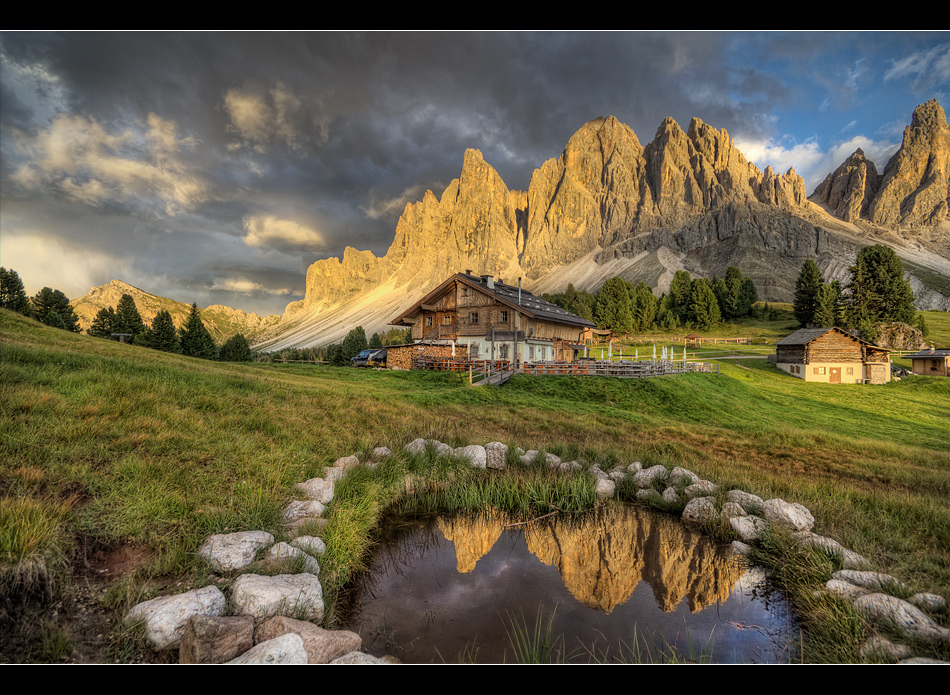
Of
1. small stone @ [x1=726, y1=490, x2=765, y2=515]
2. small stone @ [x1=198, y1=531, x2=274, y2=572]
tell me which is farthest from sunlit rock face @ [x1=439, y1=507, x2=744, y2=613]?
small stone @ [x1=198, y1=531, x2=274, y2=572]

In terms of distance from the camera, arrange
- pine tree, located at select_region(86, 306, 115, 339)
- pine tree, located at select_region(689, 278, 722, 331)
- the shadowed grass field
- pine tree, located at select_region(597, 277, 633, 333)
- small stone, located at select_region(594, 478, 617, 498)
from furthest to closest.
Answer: pine tree, located at select_region(689, 278, 722, 331) < pine tree, located at select_region(597, 277, 633, 333) < pine tree, located at select_region(86, 306, 115, 339) < small stone, located at select_region(594, 478, 617, 498) < the shadowed grass field

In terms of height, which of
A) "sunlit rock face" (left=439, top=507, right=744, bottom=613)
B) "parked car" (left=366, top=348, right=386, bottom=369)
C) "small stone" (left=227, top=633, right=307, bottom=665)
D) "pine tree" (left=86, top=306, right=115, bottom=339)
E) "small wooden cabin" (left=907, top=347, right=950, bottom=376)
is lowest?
"sunlit rock face" (left=439, top=507, right=744, bottom=613)

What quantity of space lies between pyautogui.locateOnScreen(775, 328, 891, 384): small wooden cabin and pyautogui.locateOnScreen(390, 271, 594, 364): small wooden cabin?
2440 centimetres

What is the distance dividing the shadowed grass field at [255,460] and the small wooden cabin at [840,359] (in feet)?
88.6

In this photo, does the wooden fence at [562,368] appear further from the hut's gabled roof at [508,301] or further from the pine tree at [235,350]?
the pine tree at [235,350]

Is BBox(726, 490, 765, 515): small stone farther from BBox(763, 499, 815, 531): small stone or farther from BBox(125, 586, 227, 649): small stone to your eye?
BBox(125, 586, 227, 649): small stone

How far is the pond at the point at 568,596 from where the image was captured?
Answer: 4613 mm

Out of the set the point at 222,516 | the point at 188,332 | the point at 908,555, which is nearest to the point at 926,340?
the point at 908,555

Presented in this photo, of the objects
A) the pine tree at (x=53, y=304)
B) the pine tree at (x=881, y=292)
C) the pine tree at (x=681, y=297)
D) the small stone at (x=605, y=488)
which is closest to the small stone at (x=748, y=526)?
the small stone at (x=605, y=488)

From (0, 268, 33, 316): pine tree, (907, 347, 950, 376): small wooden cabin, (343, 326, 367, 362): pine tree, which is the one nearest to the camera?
(907, 347, 950, 376): small wooden cabin

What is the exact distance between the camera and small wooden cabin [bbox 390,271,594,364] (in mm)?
36375

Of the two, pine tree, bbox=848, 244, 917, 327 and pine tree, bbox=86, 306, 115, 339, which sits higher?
pine tree, bbox=848, 244, 917, 327

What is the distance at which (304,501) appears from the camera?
6973 millimetres
